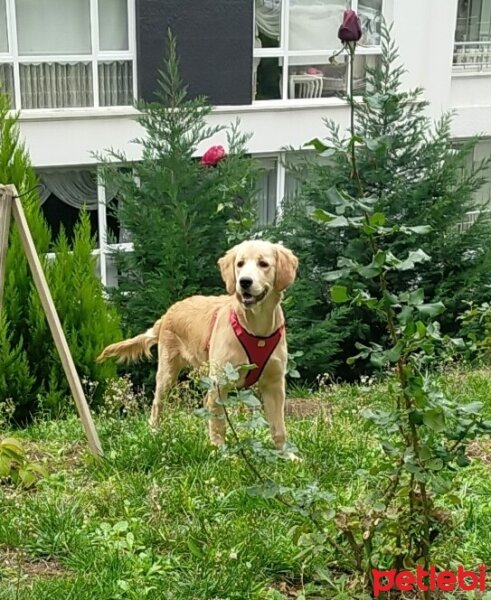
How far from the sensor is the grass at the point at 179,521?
3.47 meters

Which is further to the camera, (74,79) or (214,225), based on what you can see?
(74,79)

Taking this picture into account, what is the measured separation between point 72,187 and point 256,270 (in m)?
11.4

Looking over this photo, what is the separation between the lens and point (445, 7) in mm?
17766

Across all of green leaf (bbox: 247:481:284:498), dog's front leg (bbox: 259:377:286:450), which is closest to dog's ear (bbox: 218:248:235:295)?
dog's front leg (bbox: 259:377:286:450)

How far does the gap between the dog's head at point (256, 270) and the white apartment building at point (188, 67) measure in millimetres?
8842

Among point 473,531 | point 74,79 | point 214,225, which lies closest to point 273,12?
point 74,79

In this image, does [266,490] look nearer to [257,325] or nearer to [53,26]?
[257,325]

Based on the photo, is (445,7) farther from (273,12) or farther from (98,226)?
(98,226)

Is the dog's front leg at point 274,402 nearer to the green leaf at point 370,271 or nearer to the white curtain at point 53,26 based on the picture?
the green leaf at point 370,271

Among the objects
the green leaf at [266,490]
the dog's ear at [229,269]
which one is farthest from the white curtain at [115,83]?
the green leaf at [266,490]

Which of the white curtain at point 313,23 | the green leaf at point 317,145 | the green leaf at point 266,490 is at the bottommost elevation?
the green leaf at point 266,490

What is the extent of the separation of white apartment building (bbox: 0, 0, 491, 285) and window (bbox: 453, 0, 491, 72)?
1.04m

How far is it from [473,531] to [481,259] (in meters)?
8.05

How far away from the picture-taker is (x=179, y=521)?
405cm
